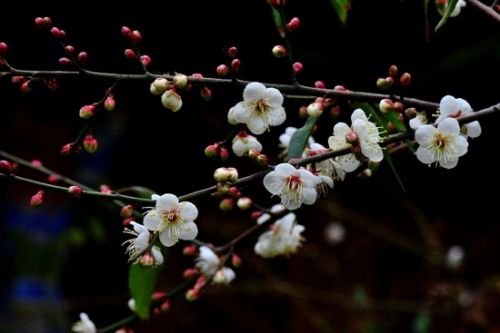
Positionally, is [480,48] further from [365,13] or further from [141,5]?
[141,5]

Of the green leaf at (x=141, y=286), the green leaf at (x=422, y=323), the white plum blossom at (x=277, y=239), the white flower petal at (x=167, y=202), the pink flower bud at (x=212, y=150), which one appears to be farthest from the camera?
the green leaf at (x=422, y=323)

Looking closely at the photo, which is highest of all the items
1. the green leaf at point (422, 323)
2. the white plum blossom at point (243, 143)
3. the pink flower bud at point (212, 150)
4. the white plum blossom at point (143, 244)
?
the green leaf at point (422, 323)

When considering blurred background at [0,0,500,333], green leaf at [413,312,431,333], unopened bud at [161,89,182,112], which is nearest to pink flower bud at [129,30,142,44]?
unopened bud at [161,89,182,112]

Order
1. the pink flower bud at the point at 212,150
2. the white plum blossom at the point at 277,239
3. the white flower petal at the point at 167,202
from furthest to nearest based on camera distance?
the white plum blossom at the point at 277,239 < the pink flower bud at the point at 212,150 < the white flower petal at the point at 167,202

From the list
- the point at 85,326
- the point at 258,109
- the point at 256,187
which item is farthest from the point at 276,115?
the point at 256,187

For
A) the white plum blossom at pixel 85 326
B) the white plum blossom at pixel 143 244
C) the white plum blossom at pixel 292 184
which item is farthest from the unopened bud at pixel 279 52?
the white plum blossom at pixel 85 326

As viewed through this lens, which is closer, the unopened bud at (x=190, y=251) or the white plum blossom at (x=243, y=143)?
the white plum blossom at (x=243, y=143)

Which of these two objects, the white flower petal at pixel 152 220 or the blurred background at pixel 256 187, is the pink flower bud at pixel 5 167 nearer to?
the white flower petal at pixel 152 220

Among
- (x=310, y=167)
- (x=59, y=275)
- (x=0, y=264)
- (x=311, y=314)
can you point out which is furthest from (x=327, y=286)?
(x=310, y=167)
